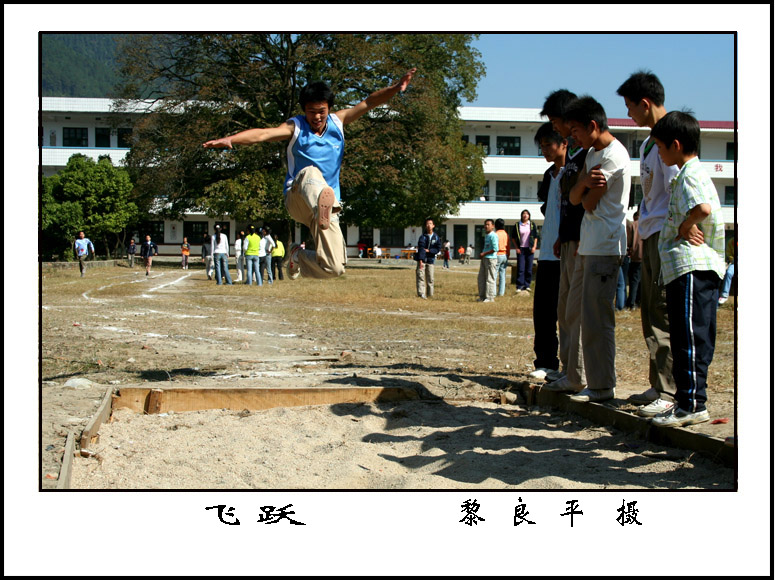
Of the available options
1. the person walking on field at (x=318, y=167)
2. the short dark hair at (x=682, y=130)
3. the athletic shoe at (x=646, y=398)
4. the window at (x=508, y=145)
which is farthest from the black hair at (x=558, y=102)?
the window at (x=508, y=145)

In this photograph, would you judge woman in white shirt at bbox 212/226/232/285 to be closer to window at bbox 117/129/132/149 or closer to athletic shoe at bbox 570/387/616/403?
window at bbox 117/129/132/149

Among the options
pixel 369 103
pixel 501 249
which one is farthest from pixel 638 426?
pixel 501 249

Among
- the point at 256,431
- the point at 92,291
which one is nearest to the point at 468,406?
the point at 256,431

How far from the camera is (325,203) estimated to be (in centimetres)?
634

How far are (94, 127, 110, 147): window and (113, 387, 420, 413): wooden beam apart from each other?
194 feet

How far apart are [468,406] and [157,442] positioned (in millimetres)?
2452

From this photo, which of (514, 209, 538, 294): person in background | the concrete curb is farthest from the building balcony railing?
the concrete curb

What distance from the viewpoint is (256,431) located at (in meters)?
5.22

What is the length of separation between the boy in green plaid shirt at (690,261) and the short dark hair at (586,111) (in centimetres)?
80

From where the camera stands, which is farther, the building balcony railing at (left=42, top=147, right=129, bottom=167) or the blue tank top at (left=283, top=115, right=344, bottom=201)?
the building balcony railing at (left=42, top=147, right=129, bottom=167)

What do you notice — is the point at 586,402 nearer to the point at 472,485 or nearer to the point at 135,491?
the point at 472,485

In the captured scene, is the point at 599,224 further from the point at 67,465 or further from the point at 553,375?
the point at 67,465

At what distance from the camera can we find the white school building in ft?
193

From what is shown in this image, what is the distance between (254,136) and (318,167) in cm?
74
